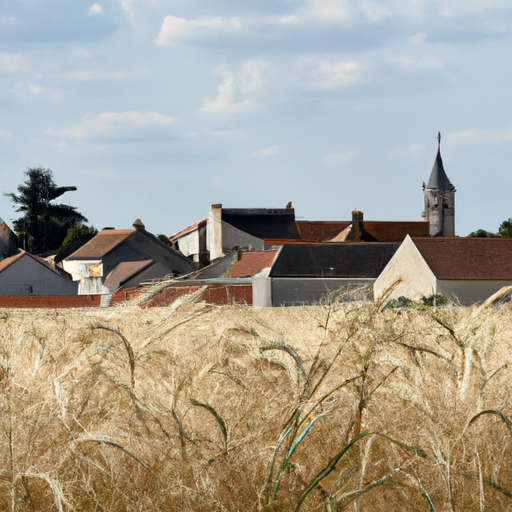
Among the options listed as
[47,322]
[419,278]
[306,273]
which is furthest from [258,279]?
[47,322]

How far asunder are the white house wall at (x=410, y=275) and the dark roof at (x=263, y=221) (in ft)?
106

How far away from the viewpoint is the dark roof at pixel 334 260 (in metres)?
51.7

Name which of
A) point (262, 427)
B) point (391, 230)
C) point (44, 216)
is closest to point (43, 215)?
point (44, 216)

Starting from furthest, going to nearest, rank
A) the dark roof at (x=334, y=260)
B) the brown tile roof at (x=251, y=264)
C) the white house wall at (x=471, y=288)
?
1. the brown tile roof at (x=251, y=264)
2. the dark roof at (x=334, y=260)
3. the white house wall at (x=471, y=288)

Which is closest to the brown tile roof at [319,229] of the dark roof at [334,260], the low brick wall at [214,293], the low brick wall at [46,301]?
the dark roof at [334,260]

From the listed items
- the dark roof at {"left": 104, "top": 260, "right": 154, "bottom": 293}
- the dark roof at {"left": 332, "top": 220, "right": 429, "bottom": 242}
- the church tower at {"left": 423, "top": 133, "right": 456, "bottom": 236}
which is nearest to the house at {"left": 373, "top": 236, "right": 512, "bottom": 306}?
the dark roof at {"left": 104, "top": 260, "right": 154, "bottom": 293}

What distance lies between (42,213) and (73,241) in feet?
27.5

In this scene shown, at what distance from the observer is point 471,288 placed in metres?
39.4

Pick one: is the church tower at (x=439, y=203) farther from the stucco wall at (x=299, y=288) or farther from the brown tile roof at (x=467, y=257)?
the brown tile roof at (x=467, y=257)

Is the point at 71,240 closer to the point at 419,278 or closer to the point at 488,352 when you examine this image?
the point at 419,278

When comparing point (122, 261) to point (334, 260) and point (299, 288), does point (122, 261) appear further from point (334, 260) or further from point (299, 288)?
point (299, 288)

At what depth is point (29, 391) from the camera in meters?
11.1

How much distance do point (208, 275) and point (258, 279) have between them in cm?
1158

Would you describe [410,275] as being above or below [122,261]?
below
